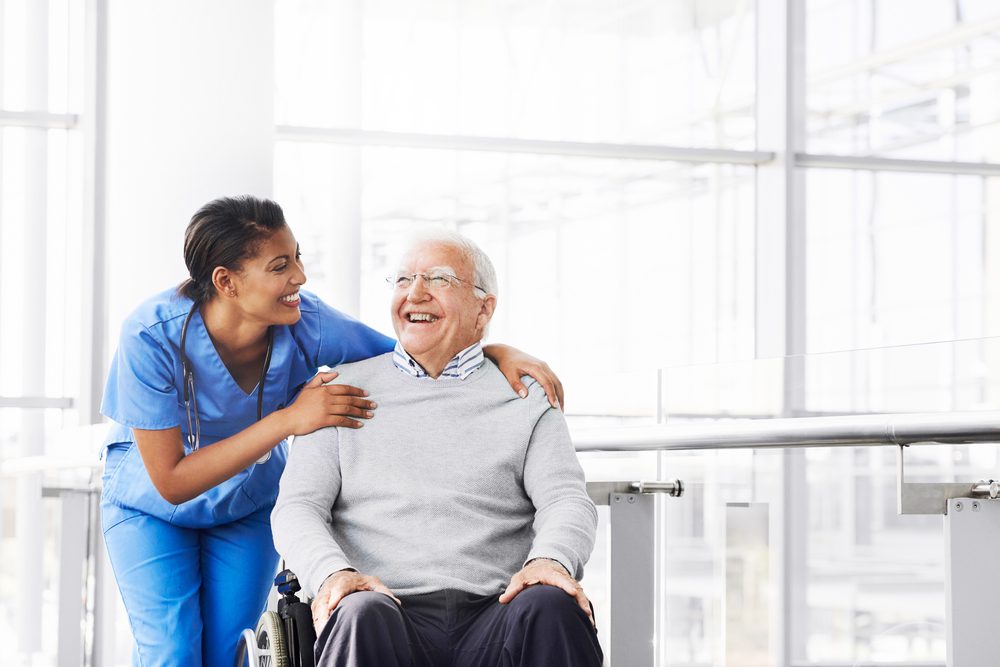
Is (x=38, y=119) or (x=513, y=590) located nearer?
(x=513, y=590)

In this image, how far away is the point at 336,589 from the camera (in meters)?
1.65

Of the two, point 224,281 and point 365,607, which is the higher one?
point 224,281

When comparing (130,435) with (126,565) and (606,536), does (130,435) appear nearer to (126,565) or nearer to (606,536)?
(126,565)

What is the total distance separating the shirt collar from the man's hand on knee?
1.38 feet

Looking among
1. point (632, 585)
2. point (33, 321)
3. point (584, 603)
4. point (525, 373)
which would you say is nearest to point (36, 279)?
point (33, 321)

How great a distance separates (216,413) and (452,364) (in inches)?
16.1

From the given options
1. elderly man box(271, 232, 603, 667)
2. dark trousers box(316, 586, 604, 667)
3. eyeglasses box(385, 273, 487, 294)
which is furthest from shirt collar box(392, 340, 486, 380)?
dark trousers box(316, 586, 604, 667)

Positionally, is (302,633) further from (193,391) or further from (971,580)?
(971,580)

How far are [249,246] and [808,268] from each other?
4.16 m

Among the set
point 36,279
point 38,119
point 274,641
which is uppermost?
point 38,119

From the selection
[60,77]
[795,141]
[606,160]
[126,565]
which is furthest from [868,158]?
[126,565]

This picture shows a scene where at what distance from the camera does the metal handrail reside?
1513 millimetres

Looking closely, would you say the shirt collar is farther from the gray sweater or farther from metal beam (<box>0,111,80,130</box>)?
metal beam (<box>0,111,80,130</box>)

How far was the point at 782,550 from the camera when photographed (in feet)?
17.7
